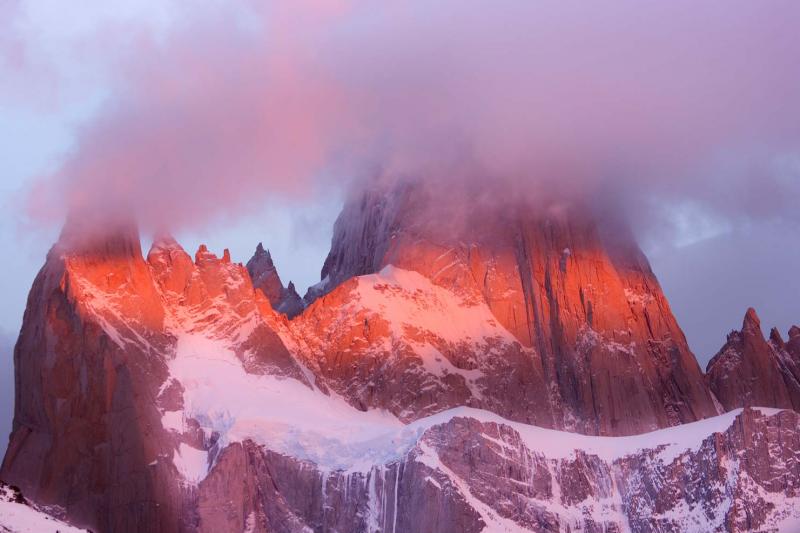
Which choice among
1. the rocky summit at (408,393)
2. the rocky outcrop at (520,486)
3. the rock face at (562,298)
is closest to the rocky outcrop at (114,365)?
the rocky summit at (408,393)

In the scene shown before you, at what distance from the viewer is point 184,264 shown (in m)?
174

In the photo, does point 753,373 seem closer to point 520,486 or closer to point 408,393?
point 408,393

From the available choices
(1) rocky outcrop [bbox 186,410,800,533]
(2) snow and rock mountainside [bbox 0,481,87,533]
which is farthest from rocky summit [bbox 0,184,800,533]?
(2) snow and rock mountainside [bbox 0,481,87,533]

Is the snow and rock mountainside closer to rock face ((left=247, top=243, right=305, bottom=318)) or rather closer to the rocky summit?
the rocky summit

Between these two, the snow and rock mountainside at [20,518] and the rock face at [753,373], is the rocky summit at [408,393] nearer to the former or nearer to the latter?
the rock face at [753,373]

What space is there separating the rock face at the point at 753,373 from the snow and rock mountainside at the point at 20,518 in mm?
86015

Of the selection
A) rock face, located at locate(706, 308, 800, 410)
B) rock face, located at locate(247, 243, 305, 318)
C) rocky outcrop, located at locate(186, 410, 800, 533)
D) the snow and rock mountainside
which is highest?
rock face, located at locate(247, 243, 305, 318)

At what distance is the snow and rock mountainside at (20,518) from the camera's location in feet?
326

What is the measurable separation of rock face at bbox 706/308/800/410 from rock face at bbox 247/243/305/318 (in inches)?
1614

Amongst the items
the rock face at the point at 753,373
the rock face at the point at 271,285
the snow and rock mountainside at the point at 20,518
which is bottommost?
the snow and rock mountainside at the point at 20,518

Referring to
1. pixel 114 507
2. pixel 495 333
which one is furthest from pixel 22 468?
pixel 495 333

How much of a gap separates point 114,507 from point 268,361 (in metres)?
24.1

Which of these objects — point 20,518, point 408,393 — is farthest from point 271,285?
point 20,518

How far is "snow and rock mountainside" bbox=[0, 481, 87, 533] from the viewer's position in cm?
9938
